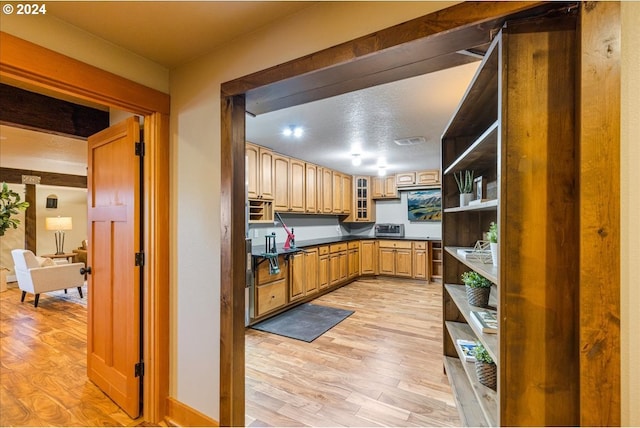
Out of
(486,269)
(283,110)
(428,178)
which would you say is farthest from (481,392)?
(428,178)

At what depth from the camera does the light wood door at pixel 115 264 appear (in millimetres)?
1906

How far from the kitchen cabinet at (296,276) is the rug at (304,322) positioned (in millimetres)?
207

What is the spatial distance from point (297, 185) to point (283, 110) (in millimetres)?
2193

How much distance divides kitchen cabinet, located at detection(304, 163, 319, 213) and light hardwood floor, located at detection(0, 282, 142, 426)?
3493 millimetres

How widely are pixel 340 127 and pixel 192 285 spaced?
221cm

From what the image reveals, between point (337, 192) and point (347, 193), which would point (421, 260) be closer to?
point (347, 193)

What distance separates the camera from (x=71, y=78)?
1.49 metres

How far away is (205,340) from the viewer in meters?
1.73

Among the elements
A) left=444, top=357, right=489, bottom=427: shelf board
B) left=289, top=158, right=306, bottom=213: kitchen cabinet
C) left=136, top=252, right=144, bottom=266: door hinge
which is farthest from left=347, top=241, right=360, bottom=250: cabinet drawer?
left=136, top=252, right=144, bottom=266: door hinge

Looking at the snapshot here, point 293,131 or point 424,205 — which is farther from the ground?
point 293,131

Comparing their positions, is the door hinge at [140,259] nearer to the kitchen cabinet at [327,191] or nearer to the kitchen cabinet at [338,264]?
the kitchen cabinet at [338,264]

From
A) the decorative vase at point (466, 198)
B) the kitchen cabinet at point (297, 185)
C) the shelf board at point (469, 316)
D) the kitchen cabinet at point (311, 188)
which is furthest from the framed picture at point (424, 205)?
the decorative vase at point (466, 198)

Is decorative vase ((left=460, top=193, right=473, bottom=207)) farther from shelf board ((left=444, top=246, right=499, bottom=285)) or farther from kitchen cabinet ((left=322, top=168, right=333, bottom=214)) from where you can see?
kitchen cabinet ((left=322, top=168, right=333, bottom=214))

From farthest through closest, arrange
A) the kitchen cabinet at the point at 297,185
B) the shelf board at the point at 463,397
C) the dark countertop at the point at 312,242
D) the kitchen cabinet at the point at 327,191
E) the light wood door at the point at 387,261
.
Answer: the light wood door at the point at 387,261 < the kitchen cabinet at the point at 327,191 < the kitchen cabinet at the point at 297,185 < the dark countertop at the point at 312,242 < the shelf board at the point at 463,397
